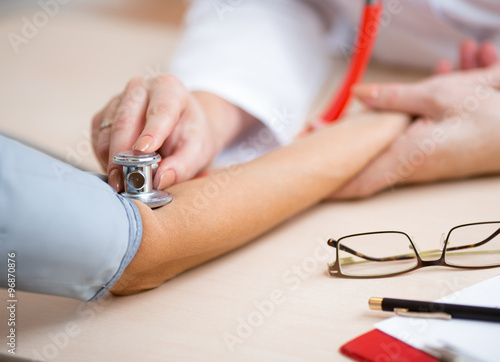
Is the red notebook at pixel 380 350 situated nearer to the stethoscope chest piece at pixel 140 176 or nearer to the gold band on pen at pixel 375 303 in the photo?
the gold band on pen at pixel 375 303

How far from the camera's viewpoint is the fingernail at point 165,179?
1.92 feet

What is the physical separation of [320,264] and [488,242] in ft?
0.57

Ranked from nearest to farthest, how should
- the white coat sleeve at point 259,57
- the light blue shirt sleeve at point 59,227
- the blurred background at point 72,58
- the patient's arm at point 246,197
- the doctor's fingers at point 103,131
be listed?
1. the light blue shirt sleeve at point 59,227
2. the patient's arm at point 246,197
3. the doctor's fingers at point 103,131
4. the white coat sleeve at point 259,57
5. the blurred background at point 72,58

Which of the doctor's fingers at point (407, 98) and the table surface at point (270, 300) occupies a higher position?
the doctor's fingers at point (407, 98)

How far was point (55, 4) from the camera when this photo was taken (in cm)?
188

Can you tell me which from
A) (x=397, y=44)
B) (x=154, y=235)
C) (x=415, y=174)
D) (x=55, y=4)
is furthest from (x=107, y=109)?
(x=55, y=4)

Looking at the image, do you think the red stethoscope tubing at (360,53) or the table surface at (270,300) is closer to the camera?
the table surface at (270,300)

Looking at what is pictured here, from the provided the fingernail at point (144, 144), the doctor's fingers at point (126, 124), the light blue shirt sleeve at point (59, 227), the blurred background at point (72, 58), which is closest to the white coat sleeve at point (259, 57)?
the blurred background at point (72, 58)

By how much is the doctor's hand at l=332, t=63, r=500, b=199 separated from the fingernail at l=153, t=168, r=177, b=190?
23cm

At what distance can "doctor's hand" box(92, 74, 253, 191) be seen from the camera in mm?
585

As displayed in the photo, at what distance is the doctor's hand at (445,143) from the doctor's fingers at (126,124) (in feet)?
0.89

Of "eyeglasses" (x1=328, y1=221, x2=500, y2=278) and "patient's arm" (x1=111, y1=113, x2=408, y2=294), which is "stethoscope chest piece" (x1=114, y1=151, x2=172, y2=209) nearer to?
"patient's arm" (x1=111, y1=113, x2=408, y2=294)

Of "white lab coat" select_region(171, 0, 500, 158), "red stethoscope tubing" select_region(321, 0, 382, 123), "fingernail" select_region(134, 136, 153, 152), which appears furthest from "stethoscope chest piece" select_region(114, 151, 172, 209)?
"red stethoscope tubing" select_region(321, 0, 382, 123)

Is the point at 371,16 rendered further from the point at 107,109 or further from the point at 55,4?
the point at 55,4
